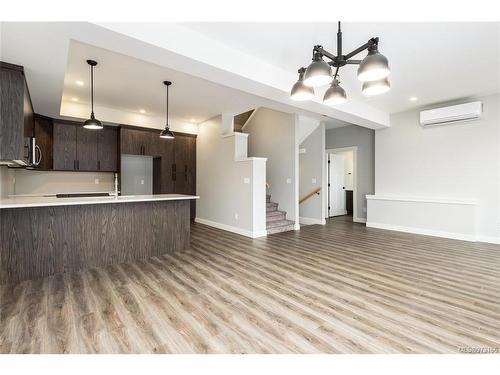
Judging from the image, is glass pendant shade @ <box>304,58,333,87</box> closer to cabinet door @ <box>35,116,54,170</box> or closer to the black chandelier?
the black chandelier

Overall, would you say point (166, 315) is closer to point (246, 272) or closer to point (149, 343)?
→ point (149, 343)

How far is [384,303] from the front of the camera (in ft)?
8.11

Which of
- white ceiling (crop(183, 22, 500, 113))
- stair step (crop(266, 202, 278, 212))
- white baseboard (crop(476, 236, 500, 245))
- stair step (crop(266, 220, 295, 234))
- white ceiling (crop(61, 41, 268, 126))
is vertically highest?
white ceiling (crop(61, 41, 268, 126))

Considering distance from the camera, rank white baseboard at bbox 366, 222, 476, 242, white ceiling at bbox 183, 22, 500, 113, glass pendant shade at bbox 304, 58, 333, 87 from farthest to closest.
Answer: white baseboard at bbox 366, 222, 476, 242
white ceiling at bbox 183, 22, 500, 113
glass pendant shade at bbox 304, 58, 333, 87

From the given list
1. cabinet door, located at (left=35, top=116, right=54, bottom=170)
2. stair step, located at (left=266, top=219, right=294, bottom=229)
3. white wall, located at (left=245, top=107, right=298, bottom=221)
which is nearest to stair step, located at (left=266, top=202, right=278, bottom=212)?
white wall, located at (left=245, top=107, right=298, bottom=221)

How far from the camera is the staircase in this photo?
233 inches

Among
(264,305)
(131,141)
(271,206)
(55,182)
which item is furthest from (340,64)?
(55,182)

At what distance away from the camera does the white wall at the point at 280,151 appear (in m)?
6.34

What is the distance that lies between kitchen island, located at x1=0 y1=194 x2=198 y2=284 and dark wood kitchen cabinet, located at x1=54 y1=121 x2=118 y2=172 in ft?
7.62

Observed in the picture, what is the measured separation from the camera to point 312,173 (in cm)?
738

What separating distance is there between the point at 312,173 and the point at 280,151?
55.0 inches

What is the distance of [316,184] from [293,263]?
156 inches

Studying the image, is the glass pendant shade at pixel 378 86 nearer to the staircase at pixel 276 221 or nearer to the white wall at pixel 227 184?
the white wall at pixel 227 184

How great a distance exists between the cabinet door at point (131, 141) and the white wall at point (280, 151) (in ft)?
10.5
